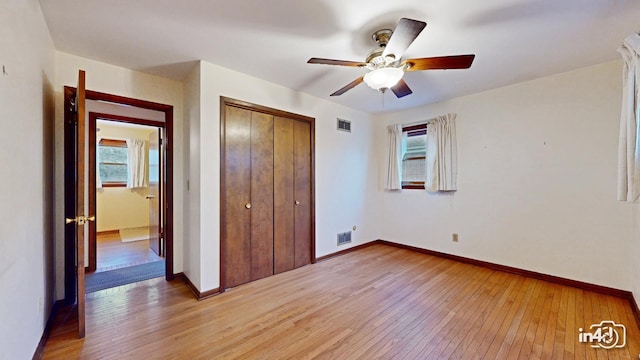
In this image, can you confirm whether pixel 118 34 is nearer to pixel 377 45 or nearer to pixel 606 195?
pixel 377 45

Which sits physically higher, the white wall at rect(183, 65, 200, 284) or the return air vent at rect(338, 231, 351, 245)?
the white wall at rect(183, 65, 200, 284)

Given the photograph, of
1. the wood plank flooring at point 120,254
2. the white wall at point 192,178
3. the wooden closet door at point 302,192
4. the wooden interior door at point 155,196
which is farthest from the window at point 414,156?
the wood plank flooring at point 120,254

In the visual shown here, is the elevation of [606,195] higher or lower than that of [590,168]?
lower

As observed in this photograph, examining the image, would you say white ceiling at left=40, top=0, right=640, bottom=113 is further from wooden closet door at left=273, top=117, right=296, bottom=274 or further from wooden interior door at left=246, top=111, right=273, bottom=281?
wooden closet door at left=273, top=117, right=296, bottom=274

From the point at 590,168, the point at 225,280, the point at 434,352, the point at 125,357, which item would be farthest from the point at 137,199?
the point at 590,168

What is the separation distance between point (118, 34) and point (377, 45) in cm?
214

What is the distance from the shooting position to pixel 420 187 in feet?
13.8

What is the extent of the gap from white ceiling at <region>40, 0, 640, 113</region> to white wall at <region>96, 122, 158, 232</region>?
11.7ft

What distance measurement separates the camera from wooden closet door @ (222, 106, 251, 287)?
2.79 meters

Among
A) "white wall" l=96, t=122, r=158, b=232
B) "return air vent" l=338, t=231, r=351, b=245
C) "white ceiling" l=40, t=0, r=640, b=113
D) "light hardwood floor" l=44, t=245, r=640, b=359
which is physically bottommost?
"light hardwood floor" l=44, t=245, r=640, b=359

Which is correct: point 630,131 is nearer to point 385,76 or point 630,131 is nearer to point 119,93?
point 385,76

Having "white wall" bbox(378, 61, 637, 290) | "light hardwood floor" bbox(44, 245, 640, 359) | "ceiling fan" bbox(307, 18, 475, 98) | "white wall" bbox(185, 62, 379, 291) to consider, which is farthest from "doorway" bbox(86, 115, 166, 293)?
"white wall" bbox(378, 61, 637, 290)

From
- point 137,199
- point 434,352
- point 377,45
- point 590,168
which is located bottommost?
point 434,352

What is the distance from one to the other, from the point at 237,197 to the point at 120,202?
450 centimetres
